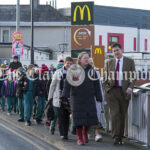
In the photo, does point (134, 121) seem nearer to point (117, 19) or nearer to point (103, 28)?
point (103, 28)

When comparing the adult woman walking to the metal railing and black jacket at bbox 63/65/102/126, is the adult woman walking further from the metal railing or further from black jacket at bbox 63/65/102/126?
the metal railing

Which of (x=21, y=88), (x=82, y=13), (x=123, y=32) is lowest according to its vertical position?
(x=21, y=88)

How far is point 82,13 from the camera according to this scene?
11789mm

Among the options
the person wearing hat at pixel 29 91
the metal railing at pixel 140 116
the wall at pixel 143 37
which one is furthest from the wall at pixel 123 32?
the metal railing at pixel 140 116

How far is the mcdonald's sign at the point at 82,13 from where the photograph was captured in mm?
11781

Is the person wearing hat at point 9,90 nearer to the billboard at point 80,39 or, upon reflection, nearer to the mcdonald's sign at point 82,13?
the billboard at point 80,39

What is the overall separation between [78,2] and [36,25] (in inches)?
1623

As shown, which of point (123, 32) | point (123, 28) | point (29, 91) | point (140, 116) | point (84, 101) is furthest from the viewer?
point (123, 28)

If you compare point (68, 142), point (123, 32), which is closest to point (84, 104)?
point (68, 142)

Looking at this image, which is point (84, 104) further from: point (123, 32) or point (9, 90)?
point (123, 32)

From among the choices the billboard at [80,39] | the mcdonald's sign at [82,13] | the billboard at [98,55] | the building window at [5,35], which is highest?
the building window at [5,35]

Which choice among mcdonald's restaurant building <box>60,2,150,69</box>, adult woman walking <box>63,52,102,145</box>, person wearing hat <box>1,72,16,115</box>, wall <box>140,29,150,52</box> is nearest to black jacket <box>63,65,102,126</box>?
A: adult woman walking <box>63,52,102,145</box>

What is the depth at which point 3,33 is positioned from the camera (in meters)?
53.3

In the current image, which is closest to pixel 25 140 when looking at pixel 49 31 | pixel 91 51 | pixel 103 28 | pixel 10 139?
pixel 10 139
